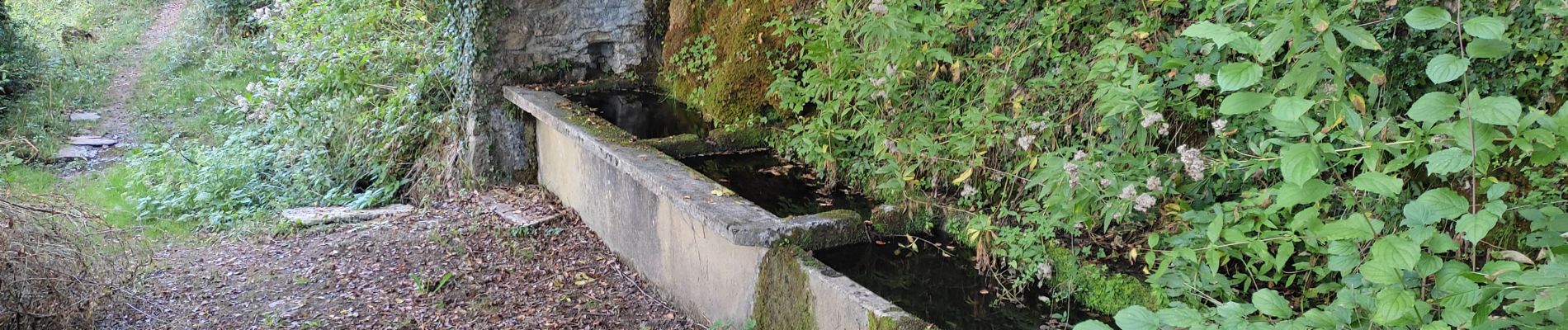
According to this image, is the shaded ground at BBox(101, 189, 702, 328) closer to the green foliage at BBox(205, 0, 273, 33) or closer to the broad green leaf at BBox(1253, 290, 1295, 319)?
the broad green leaf at BBox(1253, 290, 1295, 319)

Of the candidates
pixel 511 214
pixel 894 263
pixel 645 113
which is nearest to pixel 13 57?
Result: pixel 511 214

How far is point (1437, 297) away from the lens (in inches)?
82.4

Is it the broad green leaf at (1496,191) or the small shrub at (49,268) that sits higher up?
the broad green leaf at (1496,191)

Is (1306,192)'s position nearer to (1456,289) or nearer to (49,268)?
(1456,289)

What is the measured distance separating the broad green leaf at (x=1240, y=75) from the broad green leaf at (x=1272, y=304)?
1.60 ft

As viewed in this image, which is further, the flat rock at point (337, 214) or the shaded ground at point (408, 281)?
the flat rock at point (337, 214)

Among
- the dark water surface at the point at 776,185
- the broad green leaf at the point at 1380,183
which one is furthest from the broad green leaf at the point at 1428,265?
the dark water surface at the point at 776,185

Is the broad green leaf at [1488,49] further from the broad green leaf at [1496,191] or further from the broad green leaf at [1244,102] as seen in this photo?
the broad green leaf at [1244,102]

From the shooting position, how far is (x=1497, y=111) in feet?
6.32

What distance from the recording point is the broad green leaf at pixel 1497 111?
1.89m

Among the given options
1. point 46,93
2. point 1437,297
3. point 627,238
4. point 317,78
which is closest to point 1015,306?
point 1437,297

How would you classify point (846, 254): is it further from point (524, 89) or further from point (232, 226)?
point (232, 226)

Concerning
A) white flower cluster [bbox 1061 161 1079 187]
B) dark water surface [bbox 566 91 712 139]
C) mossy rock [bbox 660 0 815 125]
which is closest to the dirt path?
dark water surface [bbox 566 91 712 139]

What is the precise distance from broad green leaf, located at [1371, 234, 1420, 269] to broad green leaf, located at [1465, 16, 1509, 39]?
0.42 meters
